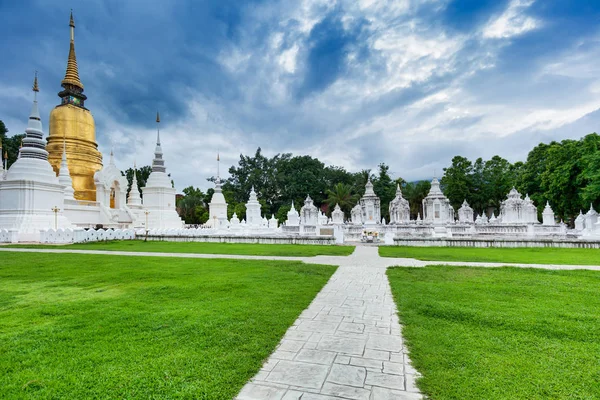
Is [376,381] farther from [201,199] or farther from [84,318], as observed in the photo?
[201,199]

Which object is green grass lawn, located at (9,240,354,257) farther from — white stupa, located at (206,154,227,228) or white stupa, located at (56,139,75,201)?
white stupa, located at (206,154,227,228)

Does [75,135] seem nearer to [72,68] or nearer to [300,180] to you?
[72,68]

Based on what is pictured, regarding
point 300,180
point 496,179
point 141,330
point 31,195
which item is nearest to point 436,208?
point 141,330

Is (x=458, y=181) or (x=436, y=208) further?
(x=458, y=181)

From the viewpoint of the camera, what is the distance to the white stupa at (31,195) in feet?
64.9

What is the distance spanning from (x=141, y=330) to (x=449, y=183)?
50829mm

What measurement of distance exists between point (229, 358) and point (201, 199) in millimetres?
45505

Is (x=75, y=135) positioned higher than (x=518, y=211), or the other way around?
(x=75, y=135)

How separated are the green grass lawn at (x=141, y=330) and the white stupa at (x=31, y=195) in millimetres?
15344

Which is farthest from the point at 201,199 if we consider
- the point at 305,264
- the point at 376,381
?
the point at 376,381

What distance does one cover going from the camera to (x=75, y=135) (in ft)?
105

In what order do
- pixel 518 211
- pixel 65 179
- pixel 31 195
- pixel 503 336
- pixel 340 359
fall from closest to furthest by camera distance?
pixel 340 359 < pixel 503 336 < pixel 31 195 < pixel 65 179 < pixel 518 211

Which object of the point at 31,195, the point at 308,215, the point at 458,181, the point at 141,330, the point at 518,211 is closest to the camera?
the point at 141,330

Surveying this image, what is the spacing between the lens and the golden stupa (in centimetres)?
3100
